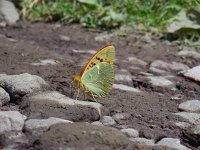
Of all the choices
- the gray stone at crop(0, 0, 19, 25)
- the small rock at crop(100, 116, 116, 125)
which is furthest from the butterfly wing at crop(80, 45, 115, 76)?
the gray stone at crop(0, 0, 19, 25)

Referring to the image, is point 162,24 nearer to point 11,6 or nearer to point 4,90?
point 11,6

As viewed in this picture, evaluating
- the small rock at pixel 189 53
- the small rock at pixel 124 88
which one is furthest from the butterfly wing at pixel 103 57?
the small rock at pixel 189 53

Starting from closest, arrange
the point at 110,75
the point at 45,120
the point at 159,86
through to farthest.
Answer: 1. the point at 45,120
2. the point at 110,75
3. the point at 159,86

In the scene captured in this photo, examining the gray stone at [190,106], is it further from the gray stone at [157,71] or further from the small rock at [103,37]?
the small rock at [103,37]

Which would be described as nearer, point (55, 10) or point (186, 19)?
point (186, 19)

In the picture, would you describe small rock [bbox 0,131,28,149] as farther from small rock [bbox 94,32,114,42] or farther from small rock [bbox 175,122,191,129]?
small rock [bbox 94,32,114,42]

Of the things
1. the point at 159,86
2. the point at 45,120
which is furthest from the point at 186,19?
the point at 45,120

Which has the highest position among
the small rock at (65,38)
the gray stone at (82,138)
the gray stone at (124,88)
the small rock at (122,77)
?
the gray stone at (82,138)
